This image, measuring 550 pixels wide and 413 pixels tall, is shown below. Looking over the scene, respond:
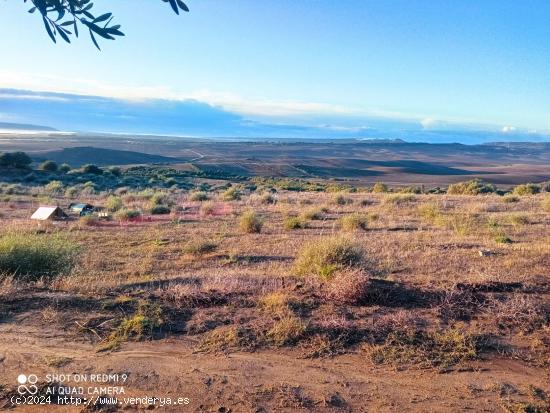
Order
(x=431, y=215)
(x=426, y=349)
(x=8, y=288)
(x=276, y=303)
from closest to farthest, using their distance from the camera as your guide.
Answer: (x=426, y=349), (x=276, y=303), (x=8, y=288), (x=431, y=215)

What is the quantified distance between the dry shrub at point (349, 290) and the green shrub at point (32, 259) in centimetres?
504

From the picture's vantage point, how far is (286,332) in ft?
18.0

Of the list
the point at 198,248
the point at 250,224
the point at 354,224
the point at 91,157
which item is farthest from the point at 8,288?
the point at 91,157

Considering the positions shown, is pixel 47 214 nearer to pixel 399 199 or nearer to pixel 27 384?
pixel 399 199

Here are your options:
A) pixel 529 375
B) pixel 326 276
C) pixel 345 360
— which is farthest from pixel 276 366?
pixel 326 276

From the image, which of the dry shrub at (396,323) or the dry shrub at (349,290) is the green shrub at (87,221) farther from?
the dry shrub at (396,323)

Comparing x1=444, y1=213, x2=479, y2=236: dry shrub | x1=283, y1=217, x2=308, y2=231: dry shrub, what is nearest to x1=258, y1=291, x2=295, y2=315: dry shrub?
x1=444, y1=213, x2=479, y2=236: dry shrub

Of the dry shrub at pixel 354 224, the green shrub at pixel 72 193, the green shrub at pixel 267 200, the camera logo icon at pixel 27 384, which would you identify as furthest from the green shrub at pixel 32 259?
the green shrub at pixel 72 193

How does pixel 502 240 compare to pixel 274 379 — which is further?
pixel 502 240

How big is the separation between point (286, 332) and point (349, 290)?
139cm

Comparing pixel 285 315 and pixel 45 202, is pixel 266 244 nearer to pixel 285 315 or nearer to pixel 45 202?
pixel 285 315

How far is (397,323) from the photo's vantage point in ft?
18.6

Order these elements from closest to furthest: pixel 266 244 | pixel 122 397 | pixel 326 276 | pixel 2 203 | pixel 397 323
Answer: pixel 122 397, pixel 397 323, pixel 326 276, pixel 266 244, pixel 2 203

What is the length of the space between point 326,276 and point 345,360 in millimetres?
2971
